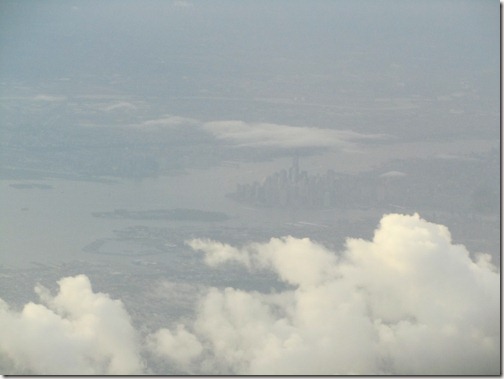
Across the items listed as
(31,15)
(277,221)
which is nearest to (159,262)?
(277,221)

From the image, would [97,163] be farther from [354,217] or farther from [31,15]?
[354,217]

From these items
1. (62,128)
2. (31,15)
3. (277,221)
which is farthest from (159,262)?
(31,15)

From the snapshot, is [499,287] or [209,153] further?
[209,153]

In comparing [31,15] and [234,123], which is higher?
[31,15]

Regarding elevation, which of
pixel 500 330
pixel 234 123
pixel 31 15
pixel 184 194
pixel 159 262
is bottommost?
pixel 500 330

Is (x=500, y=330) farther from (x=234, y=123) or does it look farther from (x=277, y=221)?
(x=234, y=123)

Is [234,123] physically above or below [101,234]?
above

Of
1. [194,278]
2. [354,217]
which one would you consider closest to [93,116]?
[194,278]

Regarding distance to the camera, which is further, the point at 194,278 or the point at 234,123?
the point at 234,123
